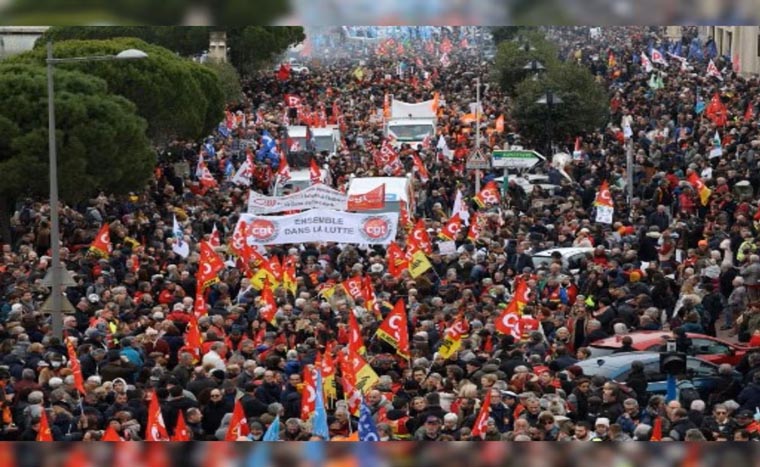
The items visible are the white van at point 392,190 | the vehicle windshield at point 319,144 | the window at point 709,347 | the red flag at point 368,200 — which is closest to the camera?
the window at point 709,347

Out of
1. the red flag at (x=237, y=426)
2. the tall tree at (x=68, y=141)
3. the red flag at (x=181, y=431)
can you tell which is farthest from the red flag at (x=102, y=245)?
the red flag at (x=237, y=426)

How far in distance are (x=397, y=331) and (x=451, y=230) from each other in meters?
9.83

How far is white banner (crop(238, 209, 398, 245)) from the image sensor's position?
966 inches

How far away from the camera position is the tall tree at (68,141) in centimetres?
3394

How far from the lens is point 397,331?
1717 cm

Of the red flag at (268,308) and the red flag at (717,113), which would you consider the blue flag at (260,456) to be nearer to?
the red flag at (268,308)

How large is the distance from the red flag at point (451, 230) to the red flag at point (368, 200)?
3.39m

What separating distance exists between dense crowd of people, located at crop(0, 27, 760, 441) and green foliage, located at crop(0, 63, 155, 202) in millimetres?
609

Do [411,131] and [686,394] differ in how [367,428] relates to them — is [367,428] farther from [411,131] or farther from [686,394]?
[411,131]

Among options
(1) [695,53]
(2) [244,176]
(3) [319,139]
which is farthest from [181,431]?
(1) [695,53]

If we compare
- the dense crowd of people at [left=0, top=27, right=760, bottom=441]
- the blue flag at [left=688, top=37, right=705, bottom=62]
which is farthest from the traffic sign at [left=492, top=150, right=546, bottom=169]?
the blue flag at [left=688, top=37, right=705, bottom=62]

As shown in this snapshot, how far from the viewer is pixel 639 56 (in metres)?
76.0

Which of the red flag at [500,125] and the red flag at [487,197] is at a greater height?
the red flag at [500,125]

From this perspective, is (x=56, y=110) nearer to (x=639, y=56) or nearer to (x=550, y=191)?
(x=550, y=191)
